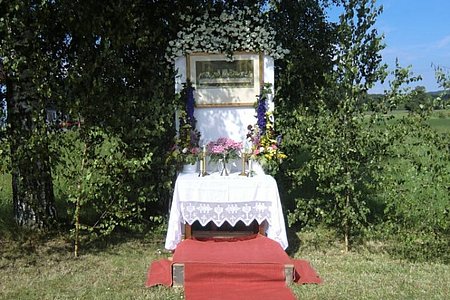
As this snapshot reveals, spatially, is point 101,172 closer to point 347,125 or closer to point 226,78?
point 226,78

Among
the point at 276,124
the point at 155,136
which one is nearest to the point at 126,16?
the point at 155,136

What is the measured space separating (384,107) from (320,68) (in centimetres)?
121

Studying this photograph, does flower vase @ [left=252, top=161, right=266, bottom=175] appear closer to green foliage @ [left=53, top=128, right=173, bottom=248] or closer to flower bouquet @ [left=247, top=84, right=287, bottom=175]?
flower bouquet @ [left=247, top=84, right=287, bottom=175]

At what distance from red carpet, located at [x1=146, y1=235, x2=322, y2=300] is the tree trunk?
1724 mm

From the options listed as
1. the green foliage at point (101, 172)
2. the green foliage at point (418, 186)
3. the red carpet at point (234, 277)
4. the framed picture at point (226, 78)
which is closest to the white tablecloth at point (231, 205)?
the green foliage at point (101, 172)

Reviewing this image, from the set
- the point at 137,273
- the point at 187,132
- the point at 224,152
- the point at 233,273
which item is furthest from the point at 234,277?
the point at 187,132

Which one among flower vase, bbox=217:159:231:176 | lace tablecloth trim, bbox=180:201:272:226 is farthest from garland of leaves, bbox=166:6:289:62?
lace tablecloth trim, bbox=180:201:272:226

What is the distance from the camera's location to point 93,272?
5.22 metres

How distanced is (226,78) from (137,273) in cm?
265

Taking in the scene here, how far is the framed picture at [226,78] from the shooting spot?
652cm

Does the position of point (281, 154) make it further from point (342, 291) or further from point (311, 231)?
point (342, 291)

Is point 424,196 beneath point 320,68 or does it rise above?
beneath

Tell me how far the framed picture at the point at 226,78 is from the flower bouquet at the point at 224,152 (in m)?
0.57

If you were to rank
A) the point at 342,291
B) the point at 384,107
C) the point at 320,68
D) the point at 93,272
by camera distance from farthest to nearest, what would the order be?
1. the point at 320,68
2. the point at 384,107
3. the point at 93,272
4. the point at 342,291
